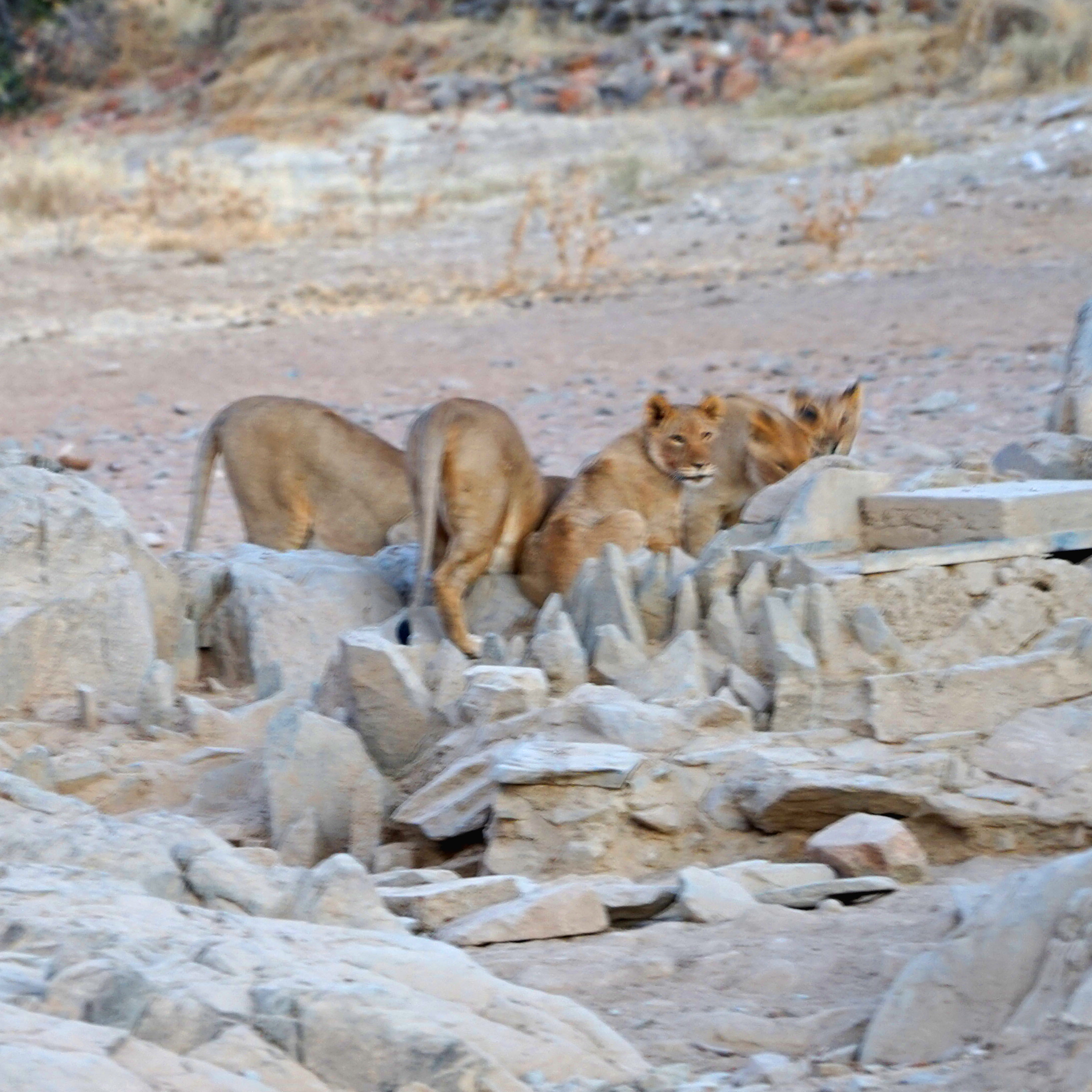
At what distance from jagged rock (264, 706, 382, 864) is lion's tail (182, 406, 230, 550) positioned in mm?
2565

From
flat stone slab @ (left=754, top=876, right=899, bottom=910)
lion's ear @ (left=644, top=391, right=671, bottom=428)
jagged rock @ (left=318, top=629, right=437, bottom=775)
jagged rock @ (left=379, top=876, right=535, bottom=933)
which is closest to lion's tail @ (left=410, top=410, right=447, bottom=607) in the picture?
lion's ear @ (left=644, top=391, right=671, bottom=428)

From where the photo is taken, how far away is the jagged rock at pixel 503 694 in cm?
464

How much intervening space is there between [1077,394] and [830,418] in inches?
40.6

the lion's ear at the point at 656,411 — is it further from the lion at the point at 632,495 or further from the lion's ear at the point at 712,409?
A: the lion's ear at the point at 712,409

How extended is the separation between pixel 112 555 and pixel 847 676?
2485 mm

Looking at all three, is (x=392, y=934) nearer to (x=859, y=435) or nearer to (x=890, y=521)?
(x=890, y=521)

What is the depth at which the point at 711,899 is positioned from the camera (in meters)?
3.72

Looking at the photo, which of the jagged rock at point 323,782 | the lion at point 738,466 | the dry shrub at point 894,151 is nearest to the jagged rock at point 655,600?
the jagged rock at point 323,782

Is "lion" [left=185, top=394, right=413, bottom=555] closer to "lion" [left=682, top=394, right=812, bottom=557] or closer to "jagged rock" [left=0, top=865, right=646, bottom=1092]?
"lion" [left=682, top=394, right=812, bottom=557]

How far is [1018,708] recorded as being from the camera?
452 centimetres

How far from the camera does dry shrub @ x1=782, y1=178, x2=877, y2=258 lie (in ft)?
46.3

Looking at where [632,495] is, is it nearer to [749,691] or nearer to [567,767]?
[749,691]

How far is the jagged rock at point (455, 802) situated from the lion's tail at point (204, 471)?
2868 mm

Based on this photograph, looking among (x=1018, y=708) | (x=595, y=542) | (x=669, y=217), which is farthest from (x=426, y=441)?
(x=669, y=217)
